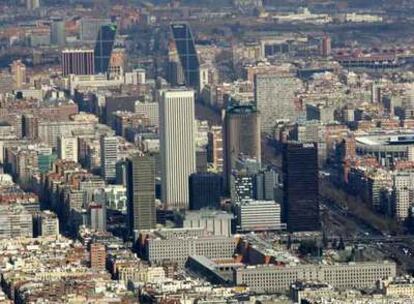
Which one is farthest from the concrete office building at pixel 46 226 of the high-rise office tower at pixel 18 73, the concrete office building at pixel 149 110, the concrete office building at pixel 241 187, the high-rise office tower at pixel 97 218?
the high-rise office tower at pixel 18 73

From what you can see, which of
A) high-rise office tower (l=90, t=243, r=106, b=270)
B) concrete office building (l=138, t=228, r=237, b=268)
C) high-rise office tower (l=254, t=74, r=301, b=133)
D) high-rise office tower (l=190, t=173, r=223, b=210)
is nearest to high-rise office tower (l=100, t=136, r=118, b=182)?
high-rise office tower (l=190, t=173, r=223, b=210)

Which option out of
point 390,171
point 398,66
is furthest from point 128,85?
point 390,171

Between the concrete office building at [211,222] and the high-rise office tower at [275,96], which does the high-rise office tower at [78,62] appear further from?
the concrete office building at [211,222]

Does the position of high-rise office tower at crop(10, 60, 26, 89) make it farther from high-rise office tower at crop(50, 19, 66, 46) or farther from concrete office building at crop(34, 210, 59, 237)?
concrete office building at crop(34, 210, 59, 237)

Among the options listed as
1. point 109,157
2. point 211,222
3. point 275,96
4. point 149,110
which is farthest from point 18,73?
point 211,222

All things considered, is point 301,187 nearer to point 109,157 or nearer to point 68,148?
point 109,157
